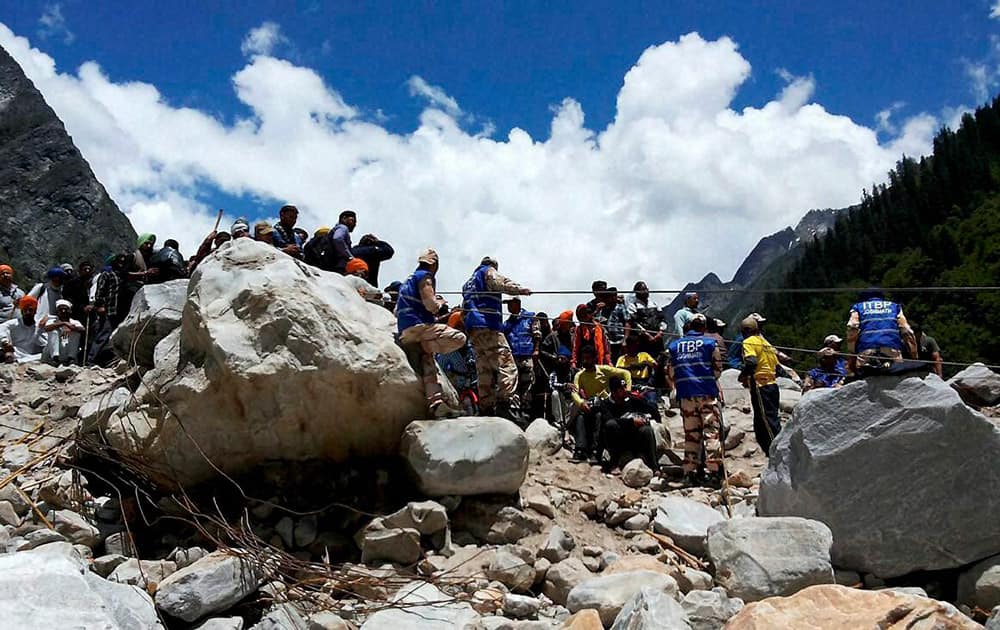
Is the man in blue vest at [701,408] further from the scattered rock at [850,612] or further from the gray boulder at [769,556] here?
the scattered rock at [850,612]

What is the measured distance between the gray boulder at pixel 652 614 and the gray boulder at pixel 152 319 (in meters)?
4.83

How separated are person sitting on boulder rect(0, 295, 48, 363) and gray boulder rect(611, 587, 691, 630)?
9.35 m

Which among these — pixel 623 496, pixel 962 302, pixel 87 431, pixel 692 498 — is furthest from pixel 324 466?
pixel 962 302

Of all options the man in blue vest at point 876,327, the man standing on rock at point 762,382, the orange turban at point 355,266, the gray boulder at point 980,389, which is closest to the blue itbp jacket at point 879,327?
the man in blue vest at point 876,327

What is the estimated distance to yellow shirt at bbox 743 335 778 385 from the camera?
27.0 ft

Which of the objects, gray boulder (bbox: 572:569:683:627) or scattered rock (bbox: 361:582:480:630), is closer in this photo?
scattered rock (bbox: 361:582:480:630)

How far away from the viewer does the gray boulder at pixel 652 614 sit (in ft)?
12.5

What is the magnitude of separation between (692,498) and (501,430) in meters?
2.24

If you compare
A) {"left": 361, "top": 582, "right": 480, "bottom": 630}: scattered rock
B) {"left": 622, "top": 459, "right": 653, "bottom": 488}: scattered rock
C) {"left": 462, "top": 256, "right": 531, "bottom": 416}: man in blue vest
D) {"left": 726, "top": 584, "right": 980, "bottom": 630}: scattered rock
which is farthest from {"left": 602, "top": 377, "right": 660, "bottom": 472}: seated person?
{"left": 726, "top": 584, "right": 980, "bottom": 630}: scattered rock

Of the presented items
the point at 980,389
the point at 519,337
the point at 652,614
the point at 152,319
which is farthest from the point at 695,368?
the point at 980,389

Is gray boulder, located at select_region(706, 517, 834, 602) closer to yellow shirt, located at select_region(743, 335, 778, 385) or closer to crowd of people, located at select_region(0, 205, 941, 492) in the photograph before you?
crowd of people, located at select_region(0, 205, 941, 492)

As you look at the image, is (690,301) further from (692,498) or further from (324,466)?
(324,466)

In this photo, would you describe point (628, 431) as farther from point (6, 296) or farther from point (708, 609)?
point (6, 296)

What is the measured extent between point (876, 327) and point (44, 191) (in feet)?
145
